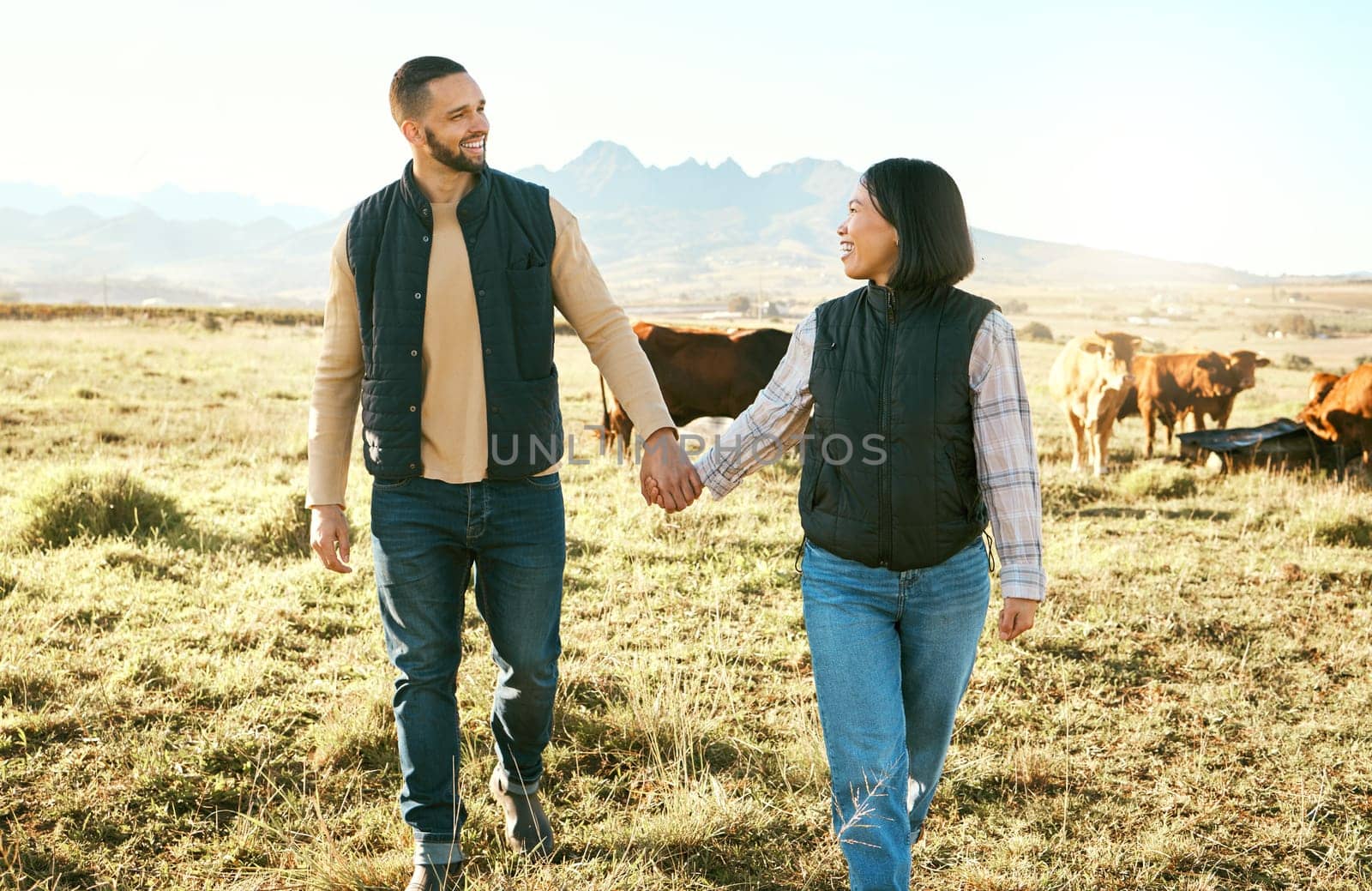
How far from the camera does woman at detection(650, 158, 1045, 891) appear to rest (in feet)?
7.68

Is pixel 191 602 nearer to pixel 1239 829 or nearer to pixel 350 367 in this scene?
pixel 350 367

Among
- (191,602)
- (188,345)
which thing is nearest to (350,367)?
(191,602)

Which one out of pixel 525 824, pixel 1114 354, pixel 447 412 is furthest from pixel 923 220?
pixel 1114 354

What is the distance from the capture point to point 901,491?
7.70 ft

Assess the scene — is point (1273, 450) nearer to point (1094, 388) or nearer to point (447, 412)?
point (1094, 388)

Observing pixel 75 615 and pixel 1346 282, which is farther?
pixel 1346 282

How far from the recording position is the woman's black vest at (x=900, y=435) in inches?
92.2

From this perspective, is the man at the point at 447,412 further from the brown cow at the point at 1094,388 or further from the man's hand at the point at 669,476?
the brown cow at the point at 1094,388

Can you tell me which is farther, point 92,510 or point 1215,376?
point 1215,376

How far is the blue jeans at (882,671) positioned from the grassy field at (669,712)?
756 mm

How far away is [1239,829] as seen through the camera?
11.1 feet

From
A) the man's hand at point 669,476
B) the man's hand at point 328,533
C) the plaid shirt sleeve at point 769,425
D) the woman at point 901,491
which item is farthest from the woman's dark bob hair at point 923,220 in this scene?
the man's hand at point 328,533

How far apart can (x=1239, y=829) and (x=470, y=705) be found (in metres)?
3.02

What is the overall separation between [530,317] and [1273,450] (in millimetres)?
9766
